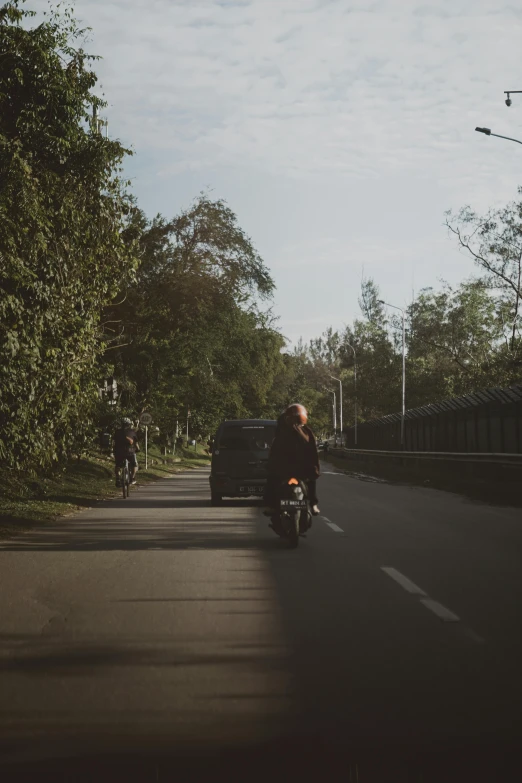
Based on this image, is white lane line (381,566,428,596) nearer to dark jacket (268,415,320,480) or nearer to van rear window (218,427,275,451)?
dark jacket (268,415,320,480)

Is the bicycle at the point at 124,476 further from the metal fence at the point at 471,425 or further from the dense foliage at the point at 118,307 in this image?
the metal fence at the point at 471,425

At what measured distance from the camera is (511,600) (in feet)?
26.8

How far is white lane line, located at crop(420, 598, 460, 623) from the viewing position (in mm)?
7297

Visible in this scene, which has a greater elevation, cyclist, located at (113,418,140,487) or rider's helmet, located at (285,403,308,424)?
rider's helmet, located at (285,403,308,424)

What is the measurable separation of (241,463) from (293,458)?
7420 millimetres

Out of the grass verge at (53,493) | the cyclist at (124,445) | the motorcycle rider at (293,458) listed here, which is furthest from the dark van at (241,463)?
the motorcycle rider at (293,458)

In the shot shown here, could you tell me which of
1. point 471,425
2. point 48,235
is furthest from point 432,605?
point 471,425

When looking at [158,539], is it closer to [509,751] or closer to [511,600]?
[511,600]

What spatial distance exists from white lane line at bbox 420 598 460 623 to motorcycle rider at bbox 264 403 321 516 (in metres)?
4.57

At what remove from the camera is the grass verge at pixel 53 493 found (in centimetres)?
1698

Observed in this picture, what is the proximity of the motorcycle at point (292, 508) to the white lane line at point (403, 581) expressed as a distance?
2.28m

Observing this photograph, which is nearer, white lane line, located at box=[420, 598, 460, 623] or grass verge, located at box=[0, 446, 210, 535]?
white lane line, located at box=[420, 598, 460, 623]

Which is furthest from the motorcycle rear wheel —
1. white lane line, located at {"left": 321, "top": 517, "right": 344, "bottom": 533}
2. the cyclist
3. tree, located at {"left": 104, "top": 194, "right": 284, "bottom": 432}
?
tree, located at {"left": 104, "top": 194, "right": 284, "bottom": 432}

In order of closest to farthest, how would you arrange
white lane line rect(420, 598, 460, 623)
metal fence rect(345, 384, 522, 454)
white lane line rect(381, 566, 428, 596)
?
white lane line rect(420, 598, 460, 623)
white lane line rect(381, 566, 428, 596)
metal fence rect(345, 384, 522, 454)
